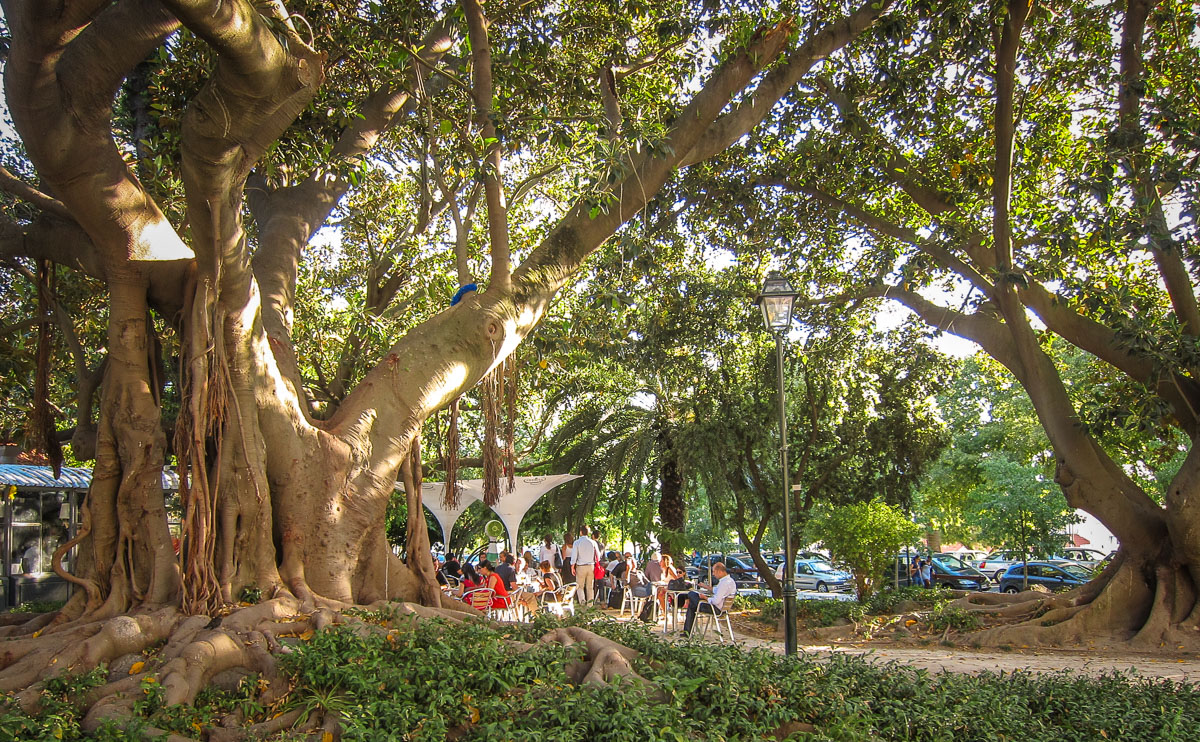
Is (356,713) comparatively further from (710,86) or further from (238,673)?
(710,86)

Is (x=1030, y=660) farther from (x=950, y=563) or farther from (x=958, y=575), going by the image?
(x=950, y=563)

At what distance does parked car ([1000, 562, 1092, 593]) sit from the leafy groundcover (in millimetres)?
18059

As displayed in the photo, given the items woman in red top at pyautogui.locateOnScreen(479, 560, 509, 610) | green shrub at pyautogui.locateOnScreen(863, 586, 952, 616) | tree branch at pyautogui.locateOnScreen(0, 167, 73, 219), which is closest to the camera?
tree branch at pyautogui.locateOnScreen(0, 167, 73, 219)

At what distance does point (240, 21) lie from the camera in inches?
197

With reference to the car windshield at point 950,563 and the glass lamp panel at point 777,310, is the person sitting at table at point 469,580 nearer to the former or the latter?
the glass lamp panel at point 777,310

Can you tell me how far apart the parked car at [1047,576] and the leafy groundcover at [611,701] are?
1806cm

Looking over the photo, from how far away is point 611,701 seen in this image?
464 centimetres

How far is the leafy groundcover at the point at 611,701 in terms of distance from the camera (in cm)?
439

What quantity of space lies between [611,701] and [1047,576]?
22065mm

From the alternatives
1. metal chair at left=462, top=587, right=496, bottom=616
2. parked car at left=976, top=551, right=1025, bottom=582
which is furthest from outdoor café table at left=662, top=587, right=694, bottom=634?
parked car at left=976, top=551, right=1025, bottom=582

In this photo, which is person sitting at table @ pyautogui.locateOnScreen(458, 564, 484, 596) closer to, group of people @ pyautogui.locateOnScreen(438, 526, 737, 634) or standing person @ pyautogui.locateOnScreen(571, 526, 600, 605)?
group of people @ pyautogui.locateOnScreen(438, 526, 737, 634)

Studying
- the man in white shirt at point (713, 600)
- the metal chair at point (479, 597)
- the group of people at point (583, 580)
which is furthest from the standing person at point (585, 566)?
the man in white shirt at point (713, 600)

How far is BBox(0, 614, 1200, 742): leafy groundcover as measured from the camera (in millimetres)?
4387

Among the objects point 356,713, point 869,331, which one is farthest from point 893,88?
point 356,713
